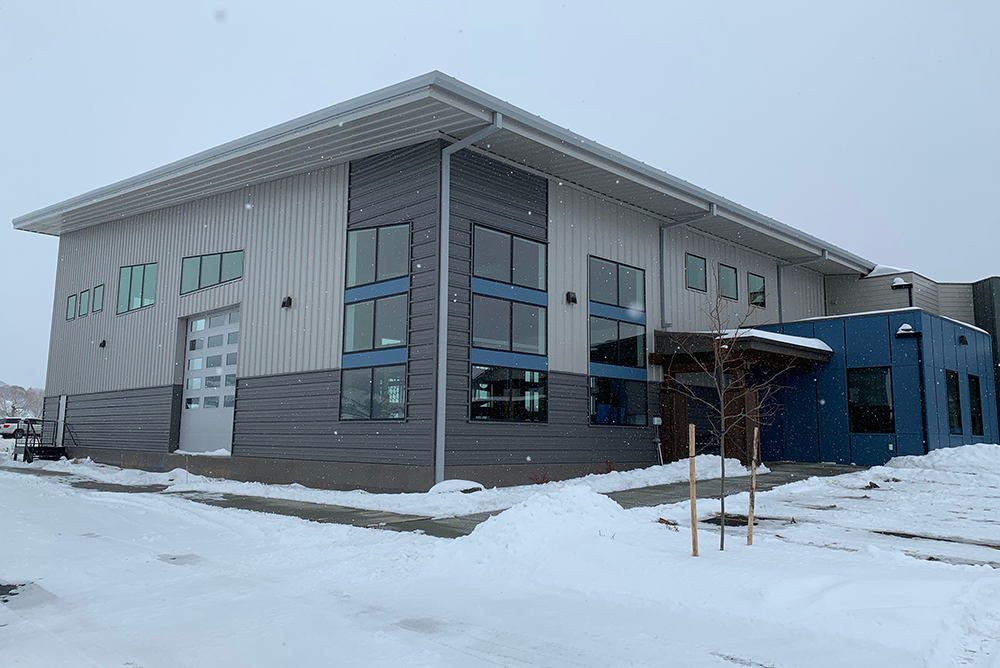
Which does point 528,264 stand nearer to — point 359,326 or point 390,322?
point 390,322

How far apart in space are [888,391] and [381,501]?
51.6 ft

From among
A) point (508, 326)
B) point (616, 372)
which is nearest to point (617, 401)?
point (616, 372)

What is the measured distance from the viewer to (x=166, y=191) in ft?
73.6

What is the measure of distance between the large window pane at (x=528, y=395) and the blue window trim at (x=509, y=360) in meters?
0.15

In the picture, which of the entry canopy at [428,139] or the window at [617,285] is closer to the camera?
the entry canopy at [428,139]

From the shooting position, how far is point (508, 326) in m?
17.4

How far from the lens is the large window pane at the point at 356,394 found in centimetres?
1689

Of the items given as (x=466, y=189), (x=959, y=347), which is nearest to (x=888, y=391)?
(x=959, y=347)

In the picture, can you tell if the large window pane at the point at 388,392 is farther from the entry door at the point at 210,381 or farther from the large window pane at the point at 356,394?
the entry door at the point at 210,381

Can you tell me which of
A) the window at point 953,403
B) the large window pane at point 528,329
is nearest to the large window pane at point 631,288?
the large window pane at point 528,329

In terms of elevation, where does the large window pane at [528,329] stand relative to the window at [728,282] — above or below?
below

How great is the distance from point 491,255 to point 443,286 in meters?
1.88

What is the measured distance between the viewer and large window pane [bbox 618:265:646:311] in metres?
20.5

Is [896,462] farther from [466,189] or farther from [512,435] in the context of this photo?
[466,189]
